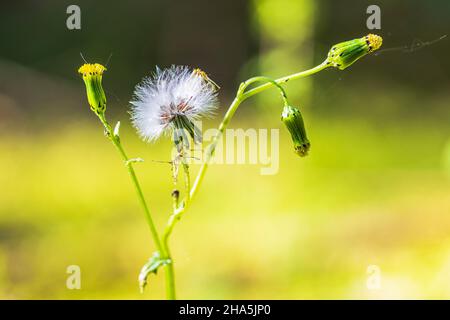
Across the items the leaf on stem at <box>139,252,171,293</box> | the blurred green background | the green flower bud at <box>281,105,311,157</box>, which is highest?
the blurred green background

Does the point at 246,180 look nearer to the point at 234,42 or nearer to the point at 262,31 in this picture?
the point at 262,31

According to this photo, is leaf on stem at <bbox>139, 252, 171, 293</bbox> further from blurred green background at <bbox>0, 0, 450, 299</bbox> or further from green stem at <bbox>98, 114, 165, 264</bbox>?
blurred green background at <bbox>0, 0, 450, 299</bbox>

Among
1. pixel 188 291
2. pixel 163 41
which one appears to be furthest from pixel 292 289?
pixel 163 41

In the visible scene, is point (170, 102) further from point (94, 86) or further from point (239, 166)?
point (239, 166)

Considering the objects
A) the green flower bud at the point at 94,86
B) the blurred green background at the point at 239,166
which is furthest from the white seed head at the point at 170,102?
the blurred green background at the point at 239,166

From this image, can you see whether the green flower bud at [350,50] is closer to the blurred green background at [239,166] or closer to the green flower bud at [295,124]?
the green flower bud at [295,124]

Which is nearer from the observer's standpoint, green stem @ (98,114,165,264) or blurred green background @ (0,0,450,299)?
green stem @ (98,114,165,264)

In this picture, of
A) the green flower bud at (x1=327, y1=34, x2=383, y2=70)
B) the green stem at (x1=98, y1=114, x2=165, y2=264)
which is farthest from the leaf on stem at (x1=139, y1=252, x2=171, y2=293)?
the green flower bud at (x1=327, y1=34, x2=383, y2=70)
